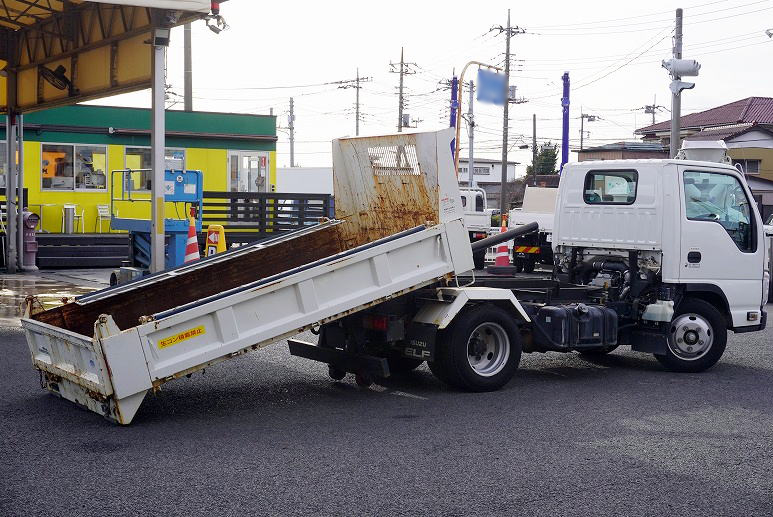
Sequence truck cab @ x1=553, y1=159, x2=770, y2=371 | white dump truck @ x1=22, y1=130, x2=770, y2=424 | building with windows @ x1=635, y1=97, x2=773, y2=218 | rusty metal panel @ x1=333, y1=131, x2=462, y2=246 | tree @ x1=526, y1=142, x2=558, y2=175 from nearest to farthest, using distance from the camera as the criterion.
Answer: white dump truck @ x1=22, y1=130, x2=770, y2=424, rusty metal panel @ x1=333, y1=131, x2=462, y2=246, truck cab @ x1=553, y1=159, x2=770, y2=371, building with windows @ x1=635, y1=97, x2=773, y2=218, tree @ x1=526, y1=142, x2=558, y2=175

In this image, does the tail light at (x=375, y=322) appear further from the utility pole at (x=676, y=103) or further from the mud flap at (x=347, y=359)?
the utility pole at (x=676, y=103)

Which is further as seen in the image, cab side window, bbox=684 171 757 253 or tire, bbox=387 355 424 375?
cab side window, bbox=684 171 757 253

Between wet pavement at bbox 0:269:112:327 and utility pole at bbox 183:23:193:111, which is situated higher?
utility pole at bbox 183:23:193:111

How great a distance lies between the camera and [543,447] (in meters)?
7.18

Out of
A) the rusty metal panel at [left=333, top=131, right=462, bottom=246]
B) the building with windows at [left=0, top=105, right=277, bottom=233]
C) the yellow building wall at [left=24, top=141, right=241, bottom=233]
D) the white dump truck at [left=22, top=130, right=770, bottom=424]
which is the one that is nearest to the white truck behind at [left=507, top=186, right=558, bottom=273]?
the building with windows at [left=0, top=105, right=277, bottom=233]

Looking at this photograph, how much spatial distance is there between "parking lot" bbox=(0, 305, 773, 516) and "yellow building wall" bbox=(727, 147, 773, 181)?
42.4m

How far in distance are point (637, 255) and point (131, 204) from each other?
748 inches

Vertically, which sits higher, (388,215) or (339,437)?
(388,215)

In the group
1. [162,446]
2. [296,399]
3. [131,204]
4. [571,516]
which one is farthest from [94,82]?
[571,516]

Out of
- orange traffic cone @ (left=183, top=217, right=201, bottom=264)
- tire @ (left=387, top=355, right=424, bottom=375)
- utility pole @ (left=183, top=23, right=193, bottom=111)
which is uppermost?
utility pole @ (left=183, top=23, right=193, bottom=111)

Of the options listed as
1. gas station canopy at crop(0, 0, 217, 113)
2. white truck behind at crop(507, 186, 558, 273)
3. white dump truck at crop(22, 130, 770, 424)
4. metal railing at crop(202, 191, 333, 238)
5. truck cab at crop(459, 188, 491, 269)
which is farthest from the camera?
metal railing at crop(202, 191, 333, 238)

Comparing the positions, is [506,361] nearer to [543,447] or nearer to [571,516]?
[543,447]

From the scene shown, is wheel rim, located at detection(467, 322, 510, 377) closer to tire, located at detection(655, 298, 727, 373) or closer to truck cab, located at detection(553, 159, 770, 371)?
truck cab, located at detection(553, 159, 770, 371)

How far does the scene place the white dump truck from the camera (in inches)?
305
